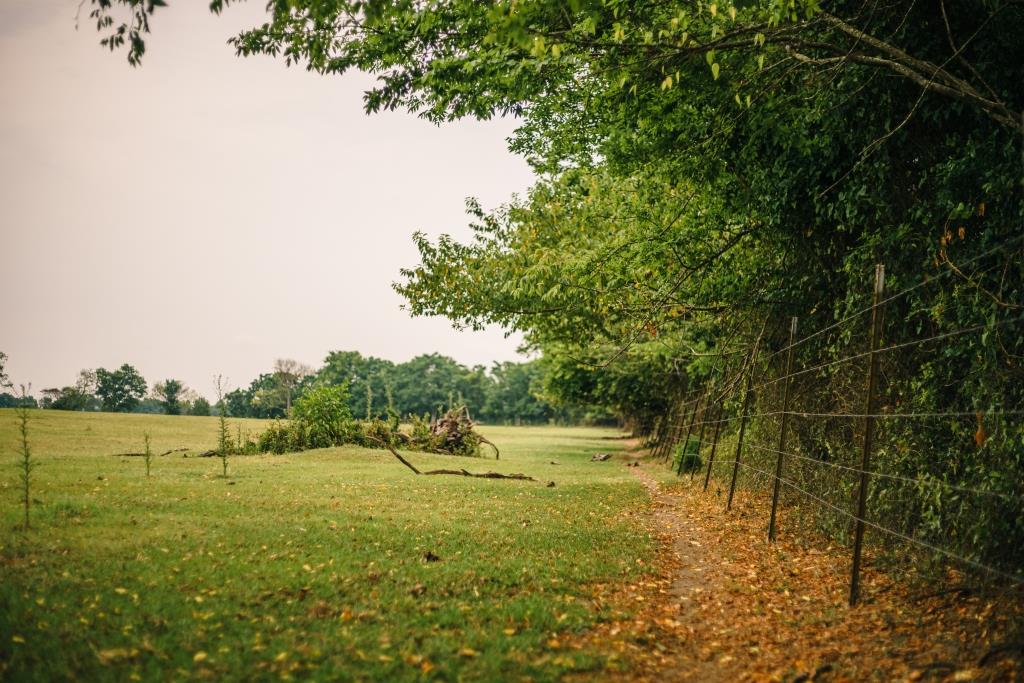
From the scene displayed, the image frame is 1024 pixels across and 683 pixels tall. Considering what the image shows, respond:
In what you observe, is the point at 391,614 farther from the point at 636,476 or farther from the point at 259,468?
the point at 636,476

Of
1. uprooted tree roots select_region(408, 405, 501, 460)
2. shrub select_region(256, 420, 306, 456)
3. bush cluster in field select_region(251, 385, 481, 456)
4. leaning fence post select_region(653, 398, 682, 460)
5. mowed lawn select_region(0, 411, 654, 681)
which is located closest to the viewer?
mowed lawn select_region(0, 411, 654, 681)

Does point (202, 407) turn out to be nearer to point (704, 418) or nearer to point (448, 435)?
point (448, 435)

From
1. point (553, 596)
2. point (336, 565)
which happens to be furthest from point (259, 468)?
Answer: point (553, 596)

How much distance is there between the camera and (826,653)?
15.1ft

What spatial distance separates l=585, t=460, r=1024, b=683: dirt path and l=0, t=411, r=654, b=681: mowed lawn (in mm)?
425

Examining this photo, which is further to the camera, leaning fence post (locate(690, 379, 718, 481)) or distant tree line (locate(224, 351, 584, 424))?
distant tree line (locate(224, 351, 584, 424))

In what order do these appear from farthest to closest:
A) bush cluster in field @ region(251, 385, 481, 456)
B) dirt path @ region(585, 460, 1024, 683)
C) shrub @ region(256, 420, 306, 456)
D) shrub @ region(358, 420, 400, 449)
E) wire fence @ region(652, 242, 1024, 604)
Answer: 1. shrub @ region(358, 420, 400, 449)
2. bush cluster in field @ region(251, 385, 481, 456)
3. shrub @ region(256, 420, 306, 456)
4. wire fence @ region(652, 242, 1024, 604)
5. dirt path @ region(585, 460, 1024, 683)

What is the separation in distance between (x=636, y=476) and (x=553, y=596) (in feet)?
46.3

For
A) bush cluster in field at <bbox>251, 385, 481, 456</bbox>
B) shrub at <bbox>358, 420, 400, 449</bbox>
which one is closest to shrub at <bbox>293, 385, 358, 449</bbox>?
bush cluster in field at <bbox>251, 385, 481, 456</bbox>

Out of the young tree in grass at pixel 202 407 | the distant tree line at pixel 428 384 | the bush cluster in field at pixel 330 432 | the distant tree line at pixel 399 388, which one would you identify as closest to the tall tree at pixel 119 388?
the distant tree line at pixel 399 388

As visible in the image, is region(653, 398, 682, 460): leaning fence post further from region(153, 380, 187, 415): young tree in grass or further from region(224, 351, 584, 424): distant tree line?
region(224, 351, 584, 424): distant tree line

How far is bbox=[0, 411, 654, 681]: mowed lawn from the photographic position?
403 centimetres

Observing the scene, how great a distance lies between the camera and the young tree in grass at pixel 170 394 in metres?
53.9

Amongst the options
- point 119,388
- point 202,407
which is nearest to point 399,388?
point 119,388
